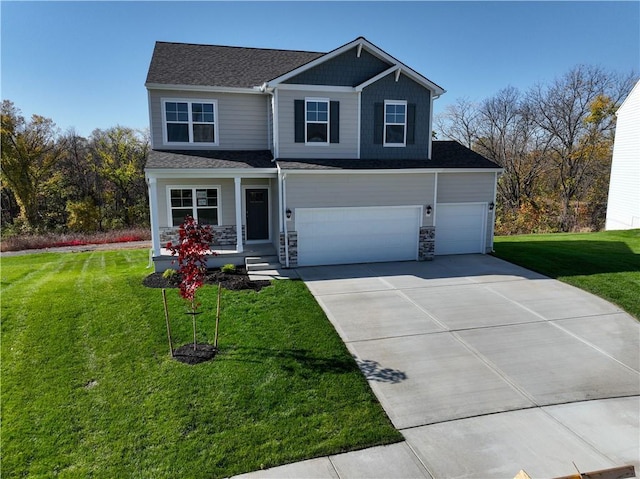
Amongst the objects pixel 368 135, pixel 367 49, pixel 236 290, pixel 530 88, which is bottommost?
pixel 236 290

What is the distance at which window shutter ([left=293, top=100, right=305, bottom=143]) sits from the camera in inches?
513

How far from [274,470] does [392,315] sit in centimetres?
497

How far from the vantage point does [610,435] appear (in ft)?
17.2

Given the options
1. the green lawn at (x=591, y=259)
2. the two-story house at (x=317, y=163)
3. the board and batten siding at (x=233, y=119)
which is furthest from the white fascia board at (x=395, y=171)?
the green lawn at (x=591, y=259)

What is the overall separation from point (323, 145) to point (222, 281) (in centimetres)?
552

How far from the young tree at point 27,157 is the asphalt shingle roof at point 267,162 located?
786 inches

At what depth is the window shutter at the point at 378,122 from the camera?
1365 cm

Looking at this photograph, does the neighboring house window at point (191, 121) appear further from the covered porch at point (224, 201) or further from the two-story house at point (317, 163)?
the covered porch at point (224, 201)

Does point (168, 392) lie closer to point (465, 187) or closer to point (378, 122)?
point (378, 122)

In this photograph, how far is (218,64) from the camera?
15.0 meters

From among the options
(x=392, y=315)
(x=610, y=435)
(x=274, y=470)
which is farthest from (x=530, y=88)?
(x=274, y=470)

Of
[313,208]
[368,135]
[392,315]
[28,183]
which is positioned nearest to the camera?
[392,315]

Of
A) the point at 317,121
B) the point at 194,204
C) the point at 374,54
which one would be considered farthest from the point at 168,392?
the point at 374,54

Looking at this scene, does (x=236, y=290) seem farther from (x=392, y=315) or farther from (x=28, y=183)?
(x=28, y=183)
